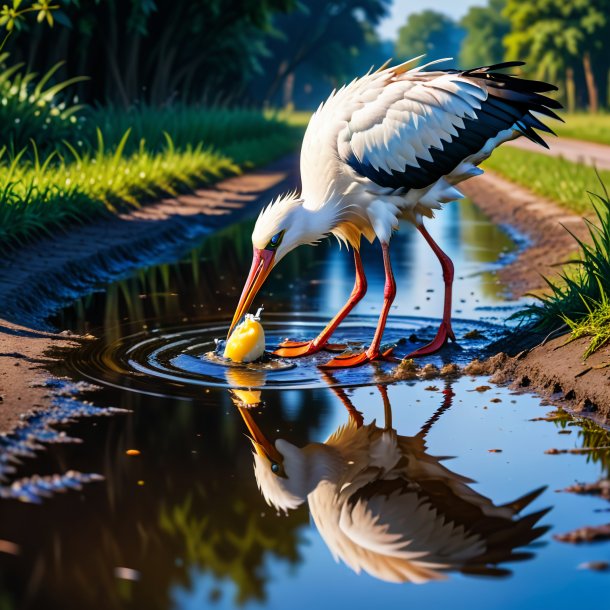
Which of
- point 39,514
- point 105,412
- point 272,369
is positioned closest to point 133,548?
point 39,514

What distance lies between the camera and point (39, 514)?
4238mm

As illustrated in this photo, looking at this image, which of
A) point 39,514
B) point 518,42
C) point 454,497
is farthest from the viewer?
point 518,42

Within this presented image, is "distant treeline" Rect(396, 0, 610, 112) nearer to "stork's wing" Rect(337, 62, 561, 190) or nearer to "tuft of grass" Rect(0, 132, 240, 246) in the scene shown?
"tuft of grass" Rect(0, 132, 240, 246)

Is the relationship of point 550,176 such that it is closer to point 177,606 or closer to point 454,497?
point 454,497

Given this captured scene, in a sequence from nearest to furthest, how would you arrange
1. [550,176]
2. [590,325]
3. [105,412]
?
[105,412]
[590,325]
[550,176]

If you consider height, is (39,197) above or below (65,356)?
above

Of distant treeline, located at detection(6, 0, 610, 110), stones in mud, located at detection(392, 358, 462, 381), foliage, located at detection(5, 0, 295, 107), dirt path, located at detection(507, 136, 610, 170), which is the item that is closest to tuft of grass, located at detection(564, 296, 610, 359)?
stones in mud, located at detection(392, 358, 462, 381)

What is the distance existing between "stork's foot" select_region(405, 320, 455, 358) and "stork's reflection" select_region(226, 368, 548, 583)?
5.24 feet

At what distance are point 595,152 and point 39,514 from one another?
25.7 meters

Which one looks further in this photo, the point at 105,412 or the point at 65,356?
the point at 65,356

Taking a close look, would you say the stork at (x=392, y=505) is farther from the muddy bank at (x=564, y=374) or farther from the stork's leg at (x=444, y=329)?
the stork's leg at (x=444, y=329)

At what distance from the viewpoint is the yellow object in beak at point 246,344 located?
6.83 metres

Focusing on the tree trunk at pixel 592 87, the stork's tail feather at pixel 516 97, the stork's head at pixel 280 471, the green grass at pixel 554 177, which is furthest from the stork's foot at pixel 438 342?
the tree trunk at pixel 592 87

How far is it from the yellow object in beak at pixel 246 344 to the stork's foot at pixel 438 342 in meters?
0.87
